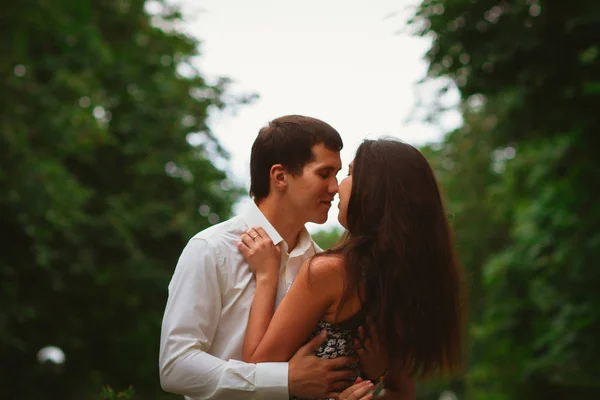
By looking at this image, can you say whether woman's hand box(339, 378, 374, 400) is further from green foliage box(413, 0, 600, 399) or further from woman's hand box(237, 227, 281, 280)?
green foliage box(413, 0, 600, 399)

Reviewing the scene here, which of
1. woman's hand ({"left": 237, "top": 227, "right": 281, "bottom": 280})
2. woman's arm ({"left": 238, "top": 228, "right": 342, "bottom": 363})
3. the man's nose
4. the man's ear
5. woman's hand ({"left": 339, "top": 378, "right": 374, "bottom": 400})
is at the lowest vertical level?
woman's hand ({"left": 339, "top": 378, "right": 374, "bottom": 400})

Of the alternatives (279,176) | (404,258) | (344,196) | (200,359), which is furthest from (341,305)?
(279,176)

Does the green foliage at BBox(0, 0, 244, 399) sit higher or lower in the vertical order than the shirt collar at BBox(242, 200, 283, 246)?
higher

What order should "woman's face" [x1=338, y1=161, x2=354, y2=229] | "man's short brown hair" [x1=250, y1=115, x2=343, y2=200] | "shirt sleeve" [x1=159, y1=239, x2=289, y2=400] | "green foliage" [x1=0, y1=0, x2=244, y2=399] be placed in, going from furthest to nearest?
1. "green foliage" [x1=0, y1=0, x2=244, y2=399]
2. "man's short brown hair" [x1=250, y1=115, x2=343, y2=200]
3. "woman's face" [x1=338, y1=161, x2=354, y2=229]
4. "shirt sleeve" [x1=159, y1=239, x2=289, y2=400]

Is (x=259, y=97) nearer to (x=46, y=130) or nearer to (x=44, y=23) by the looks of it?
(x=46, y=130)

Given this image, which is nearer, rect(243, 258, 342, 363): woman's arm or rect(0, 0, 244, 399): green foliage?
rect(243, 258, 342, 363): woman's arm

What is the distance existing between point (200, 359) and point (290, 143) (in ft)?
3.87

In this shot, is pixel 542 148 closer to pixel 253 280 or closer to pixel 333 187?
pixel 333 187

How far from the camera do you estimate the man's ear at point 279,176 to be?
4.38 m

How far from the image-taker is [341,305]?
3801 millimetres

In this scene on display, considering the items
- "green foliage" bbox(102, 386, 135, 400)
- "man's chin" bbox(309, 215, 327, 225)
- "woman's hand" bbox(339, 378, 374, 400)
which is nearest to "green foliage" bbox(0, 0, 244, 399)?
"green foliage" bbox(102, 386, 135, 400)

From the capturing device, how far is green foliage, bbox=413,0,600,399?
9086 millimetres

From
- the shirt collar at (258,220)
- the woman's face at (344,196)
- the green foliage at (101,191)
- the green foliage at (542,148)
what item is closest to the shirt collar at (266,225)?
the shirt collar at (258,220)

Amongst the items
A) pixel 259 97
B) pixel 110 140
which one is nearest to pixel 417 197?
pixel 110 140
